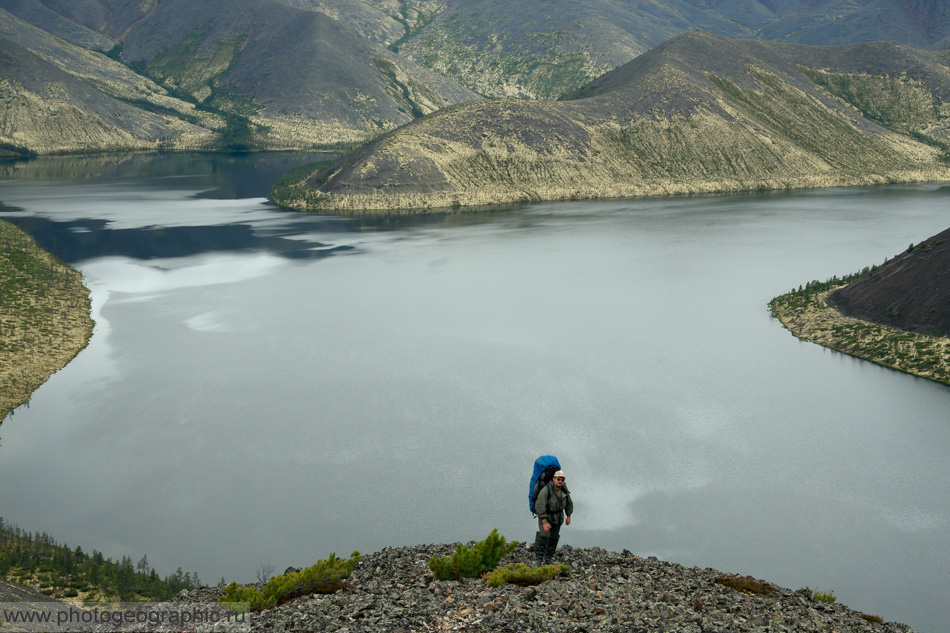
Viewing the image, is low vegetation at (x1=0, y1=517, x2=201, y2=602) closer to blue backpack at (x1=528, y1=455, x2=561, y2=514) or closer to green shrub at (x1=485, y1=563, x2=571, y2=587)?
green shrub at (x1=485, y1=563, x2=571, y2=587)

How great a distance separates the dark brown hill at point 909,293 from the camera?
51.2m

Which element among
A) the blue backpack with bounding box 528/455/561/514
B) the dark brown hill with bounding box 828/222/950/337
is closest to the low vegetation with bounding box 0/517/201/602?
the blue backpack with bounding box 528/455/561/514

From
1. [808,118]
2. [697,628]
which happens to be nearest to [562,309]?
[697,628]

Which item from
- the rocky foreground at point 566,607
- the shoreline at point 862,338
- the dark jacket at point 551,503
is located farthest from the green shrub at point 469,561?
the shoreline at point 862,338

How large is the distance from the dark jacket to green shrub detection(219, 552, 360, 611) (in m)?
5.10

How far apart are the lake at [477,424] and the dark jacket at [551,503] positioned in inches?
342

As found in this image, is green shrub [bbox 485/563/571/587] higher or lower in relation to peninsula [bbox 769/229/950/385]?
lower

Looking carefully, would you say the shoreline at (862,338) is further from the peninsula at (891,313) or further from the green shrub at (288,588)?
the green shrub at (288,588)

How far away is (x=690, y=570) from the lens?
68.7 feet

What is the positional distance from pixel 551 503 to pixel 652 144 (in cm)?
14594

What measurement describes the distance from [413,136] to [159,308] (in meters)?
88.1

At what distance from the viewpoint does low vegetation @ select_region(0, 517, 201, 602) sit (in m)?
22.4

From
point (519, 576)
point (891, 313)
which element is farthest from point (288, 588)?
point (891, 313)

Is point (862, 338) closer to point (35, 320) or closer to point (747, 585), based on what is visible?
point (747, 585)
